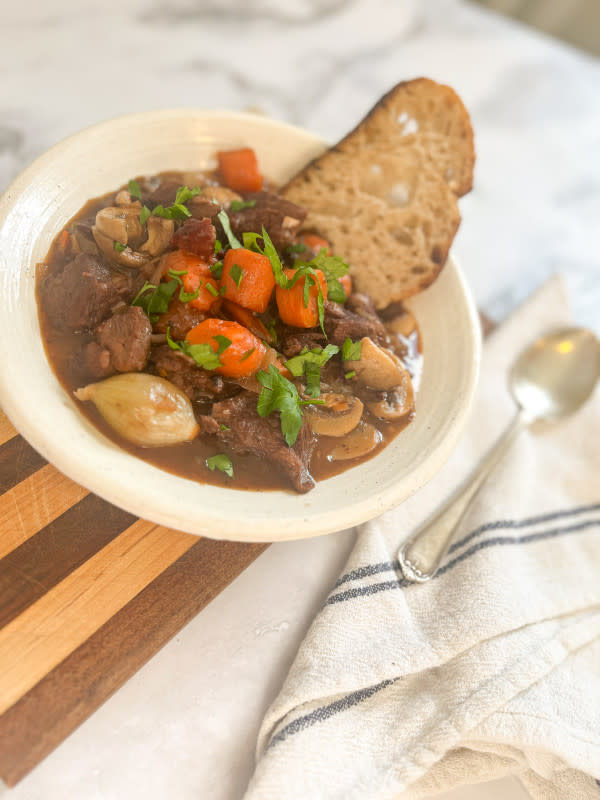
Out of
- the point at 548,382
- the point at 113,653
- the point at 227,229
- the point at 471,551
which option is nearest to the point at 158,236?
the point at 227,229

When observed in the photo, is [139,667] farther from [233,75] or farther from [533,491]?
[233,75]

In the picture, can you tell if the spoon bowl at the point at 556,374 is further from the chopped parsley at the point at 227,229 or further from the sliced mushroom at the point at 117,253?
the sliced mushroom at the point at 117,253

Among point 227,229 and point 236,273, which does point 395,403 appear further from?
point 227,229

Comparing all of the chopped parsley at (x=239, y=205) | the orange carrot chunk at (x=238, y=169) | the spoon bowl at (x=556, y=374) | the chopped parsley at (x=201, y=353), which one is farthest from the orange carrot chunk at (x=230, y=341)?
the spoon bowl at (x=556, y=374)

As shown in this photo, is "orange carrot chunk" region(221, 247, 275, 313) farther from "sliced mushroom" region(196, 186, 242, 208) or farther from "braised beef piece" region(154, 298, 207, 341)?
"sliced mushroom" region(196, 186, 242, 208)

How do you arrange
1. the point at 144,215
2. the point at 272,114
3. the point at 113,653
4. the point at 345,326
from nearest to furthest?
the point at 113,653 < the point at 144,215 < the point at 345,326 < the point at 272,114

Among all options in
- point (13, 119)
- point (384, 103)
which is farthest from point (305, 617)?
point (13, 119)

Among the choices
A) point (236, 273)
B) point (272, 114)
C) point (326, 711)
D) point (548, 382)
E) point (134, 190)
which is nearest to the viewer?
point (326, 711)
